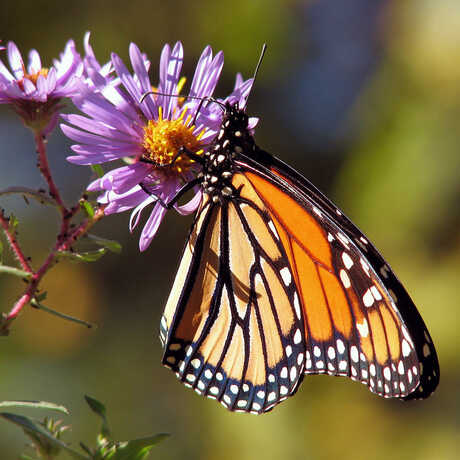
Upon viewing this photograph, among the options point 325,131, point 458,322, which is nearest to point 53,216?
point 325,131

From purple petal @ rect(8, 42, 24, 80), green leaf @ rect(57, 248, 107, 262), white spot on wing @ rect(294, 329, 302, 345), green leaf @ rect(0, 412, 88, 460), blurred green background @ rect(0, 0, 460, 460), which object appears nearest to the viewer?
green leaf @ rect(0, 412, 88, 460)

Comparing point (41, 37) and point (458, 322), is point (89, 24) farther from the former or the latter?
point (458, 322)

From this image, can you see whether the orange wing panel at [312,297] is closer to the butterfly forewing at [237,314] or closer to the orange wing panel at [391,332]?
the butterfly forewing at [237,314]

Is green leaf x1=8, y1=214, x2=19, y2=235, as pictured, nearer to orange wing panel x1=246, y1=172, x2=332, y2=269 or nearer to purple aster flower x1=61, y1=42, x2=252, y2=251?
purple aster flower x1=61, y1=42, x2=252, y2=251

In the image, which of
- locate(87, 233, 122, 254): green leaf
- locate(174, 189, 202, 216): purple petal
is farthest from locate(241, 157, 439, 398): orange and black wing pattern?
locate(87, 233, 122, 254): green leaf

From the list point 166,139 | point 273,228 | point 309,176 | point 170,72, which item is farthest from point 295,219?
point 309,176

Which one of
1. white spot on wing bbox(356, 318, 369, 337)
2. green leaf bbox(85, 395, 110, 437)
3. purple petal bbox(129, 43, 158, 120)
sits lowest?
green leaf bbox(85, 395, 110, 437)

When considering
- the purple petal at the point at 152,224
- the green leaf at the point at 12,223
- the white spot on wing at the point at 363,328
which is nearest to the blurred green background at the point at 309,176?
the purple petal at the point at 152,224
